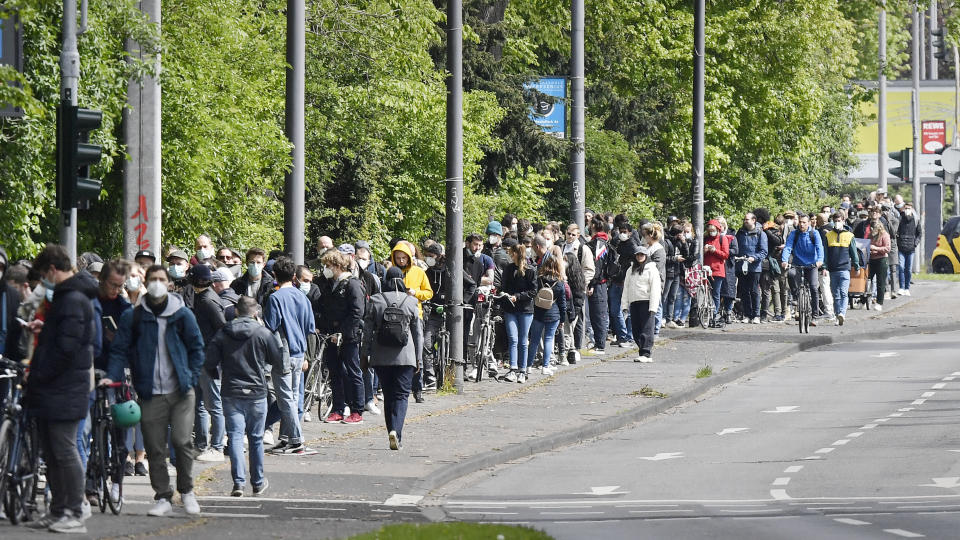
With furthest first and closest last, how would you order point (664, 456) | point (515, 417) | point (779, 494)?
point (515, 417) < point (664, 456) < point (779, 494)

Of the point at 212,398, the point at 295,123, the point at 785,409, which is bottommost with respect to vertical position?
the point at 785,409

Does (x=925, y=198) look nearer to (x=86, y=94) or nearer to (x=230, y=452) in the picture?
(x=86, y=94)

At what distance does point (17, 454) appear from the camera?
11352mm

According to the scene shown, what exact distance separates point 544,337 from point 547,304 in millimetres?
1252

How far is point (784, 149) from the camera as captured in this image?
2092 inches

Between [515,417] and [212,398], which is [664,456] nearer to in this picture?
[515,417]

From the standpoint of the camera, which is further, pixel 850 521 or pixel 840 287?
pixel 840 287

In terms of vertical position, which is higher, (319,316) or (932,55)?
(932,55)

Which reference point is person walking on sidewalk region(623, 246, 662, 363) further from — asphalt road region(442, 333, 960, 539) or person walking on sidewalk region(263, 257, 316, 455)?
person walking on sidewalk region(263, 257, 316, 455)

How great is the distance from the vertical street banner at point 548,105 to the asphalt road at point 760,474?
15.1 meters

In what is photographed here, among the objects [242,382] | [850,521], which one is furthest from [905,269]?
[242,382]

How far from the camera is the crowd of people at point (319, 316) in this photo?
38.0ft

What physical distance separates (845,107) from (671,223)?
31.5 m

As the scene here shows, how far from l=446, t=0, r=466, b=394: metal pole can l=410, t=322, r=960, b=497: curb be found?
2361mm
